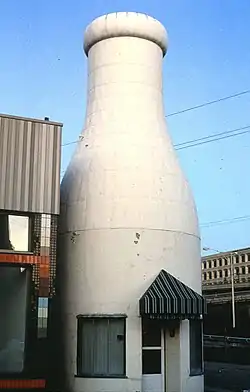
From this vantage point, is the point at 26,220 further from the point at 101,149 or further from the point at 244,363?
the point at 244,363

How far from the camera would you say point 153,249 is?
1772cm

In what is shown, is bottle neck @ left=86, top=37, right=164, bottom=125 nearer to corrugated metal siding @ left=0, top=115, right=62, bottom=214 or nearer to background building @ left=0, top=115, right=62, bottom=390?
corrugated metal siding @ left=0, top=115, right=62, bottom=214

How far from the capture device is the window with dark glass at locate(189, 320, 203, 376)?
1797 centimetres

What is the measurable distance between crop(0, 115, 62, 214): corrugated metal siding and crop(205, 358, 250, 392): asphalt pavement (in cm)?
1073

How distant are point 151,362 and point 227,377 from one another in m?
11.7

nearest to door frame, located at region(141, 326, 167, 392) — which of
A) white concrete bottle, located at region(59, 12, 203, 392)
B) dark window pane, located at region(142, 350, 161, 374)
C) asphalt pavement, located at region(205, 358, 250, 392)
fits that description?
dark window pane, located at region(142, 350, 161, 374)

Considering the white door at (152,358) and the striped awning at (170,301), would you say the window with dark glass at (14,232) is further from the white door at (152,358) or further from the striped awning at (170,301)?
the white door at (152,358)

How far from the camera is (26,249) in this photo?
15.8 metres

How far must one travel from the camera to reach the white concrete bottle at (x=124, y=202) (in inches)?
684

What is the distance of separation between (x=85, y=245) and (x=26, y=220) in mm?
2536

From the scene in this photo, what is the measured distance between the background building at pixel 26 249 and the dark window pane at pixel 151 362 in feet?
9.57

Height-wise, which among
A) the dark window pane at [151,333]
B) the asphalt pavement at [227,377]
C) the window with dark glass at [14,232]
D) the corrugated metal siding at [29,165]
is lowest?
the asphalt pavement at [227,377]

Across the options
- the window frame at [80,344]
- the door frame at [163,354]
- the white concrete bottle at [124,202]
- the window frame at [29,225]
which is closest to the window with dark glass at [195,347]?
the white concrete bottle at [124,202]

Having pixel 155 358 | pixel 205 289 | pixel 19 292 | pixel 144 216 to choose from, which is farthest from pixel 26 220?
pixel 205 289
